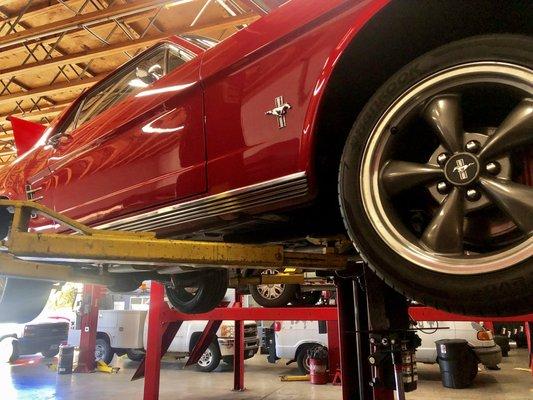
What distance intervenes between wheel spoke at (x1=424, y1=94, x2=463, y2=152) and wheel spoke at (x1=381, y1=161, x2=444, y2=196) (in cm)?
7

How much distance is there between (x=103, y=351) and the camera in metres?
8.43

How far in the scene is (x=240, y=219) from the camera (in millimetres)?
1579

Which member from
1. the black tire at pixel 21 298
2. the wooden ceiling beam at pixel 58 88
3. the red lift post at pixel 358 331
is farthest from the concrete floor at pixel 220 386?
the wooden ceiling beam at pixel 58 88

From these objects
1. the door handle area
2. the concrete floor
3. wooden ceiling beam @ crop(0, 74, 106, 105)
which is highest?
wooden ceiling beam @ crop(0, 74, 106, 105)

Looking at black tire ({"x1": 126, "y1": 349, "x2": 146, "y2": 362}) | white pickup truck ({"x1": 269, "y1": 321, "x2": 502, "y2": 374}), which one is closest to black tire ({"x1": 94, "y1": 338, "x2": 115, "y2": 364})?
black tire ({"x1": 126, "y1": 349, "x2": 146, "y2": 362})

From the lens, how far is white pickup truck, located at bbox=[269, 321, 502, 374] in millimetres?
5969

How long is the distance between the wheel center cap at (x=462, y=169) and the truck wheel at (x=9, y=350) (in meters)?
10.4

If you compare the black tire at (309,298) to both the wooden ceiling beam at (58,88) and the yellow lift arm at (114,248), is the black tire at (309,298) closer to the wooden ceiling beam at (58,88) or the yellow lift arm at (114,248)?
the yellow lift arm at (114,248)

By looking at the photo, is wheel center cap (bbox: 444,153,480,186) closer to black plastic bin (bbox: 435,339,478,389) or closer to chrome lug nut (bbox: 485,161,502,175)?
chrome lug nut (bbox: 485,161,502,175)

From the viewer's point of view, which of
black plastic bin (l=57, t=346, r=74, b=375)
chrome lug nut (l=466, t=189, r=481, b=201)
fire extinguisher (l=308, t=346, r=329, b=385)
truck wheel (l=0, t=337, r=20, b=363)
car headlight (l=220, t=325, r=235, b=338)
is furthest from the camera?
truck wheel (l=0, t=337, r=20, b=363)

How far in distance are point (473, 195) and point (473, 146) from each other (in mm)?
123

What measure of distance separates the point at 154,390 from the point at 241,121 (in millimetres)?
3869

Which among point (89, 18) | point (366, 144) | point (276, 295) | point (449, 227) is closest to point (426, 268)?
point (449, 227)

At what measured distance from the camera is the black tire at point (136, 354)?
8.43 metres
